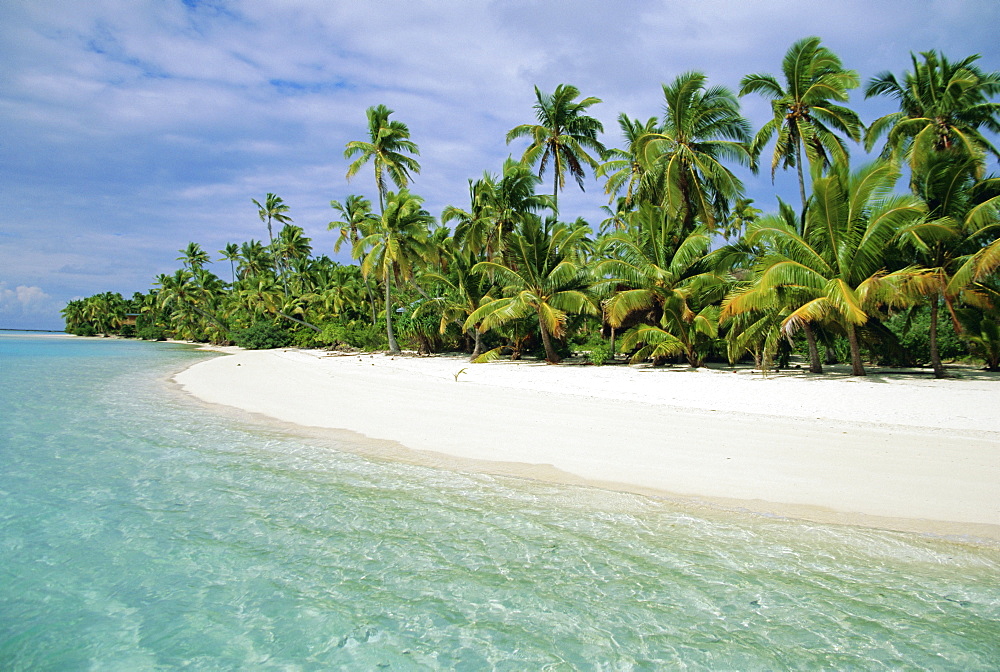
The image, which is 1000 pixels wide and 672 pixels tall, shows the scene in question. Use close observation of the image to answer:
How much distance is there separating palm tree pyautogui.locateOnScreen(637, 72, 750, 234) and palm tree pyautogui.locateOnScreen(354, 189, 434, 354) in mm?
11718

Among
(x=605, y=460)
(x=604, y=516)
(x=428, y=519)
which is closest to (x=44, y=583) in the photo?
(x=428, y=519)

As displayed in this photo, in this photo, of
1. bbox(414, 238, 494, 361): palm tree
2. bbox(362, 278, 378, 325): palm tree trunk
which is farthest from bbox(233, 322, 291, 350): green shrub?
bbox(414, 238, 494, 361): palm tree

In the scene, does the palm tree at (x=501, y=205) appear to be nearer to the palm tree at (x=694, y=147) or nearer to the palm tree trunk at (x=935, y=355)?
the palm tree at (x=694, y=147)

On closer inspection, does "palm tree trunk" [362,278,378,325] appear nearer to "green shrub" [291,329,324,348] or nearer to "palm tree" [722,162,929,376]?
"green shrub" [291,329,324,348]

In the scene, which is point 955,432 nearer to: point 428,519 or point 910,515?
point 910,515

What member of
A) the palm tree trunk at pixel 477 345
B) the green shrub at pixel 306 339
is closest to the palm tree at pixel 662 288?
the palm tree trunk at pixel 477 345

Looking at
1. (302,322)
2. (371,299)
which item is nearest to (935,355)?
(371,299)

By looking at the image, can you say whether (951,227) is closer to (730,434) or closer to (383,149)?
(730,434)

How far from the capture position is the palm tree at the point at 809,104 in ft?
59.2

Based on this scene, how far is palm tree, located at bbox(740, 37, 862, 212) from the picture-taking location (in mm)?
18031

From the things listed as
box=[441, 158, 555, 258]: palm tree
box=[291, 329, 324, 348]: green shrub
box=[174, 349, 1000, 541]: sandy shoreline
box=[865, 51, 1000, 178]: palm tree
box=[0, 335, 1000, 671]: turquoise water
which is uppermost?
box=[865, 51, 1000, 178]: palm tree

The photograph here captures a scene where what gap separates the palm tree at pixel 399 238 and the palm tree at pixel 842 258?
16.7 m

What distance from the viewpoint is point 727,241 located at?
1777cm

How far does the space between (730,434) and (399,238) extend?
21.7 metres
